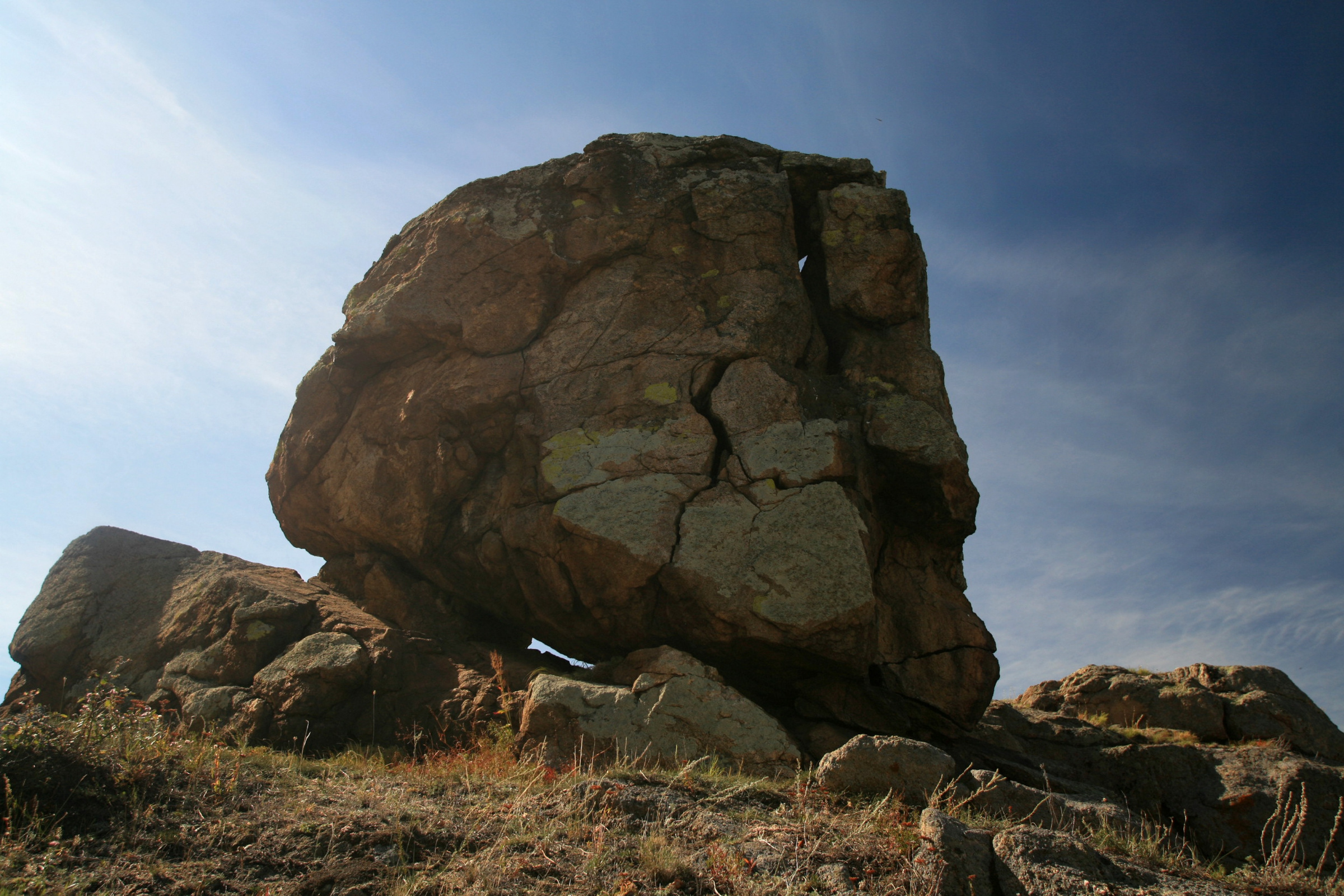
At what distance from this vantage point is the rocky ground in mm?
3830

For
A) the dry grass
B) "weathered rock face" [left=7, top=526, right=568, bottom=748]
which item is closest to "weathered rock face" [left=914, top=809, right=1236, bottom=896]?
the dry grass

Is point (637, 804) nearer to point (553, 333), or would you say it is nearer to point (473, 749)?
point (473, 749)

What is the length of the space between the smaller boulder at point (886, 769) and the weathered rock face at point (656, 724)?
1130 mm

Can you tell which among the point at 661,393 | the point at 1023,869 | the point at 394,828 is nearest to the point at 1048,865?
the point at 1023,869

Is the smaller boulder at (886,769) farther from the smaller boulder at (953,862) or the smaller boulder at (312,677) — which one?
the smaller boulder at (312,677)

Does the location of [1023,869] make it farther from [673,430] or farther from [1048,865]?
[673,430]

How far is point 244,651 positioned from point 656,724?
15.0 feet

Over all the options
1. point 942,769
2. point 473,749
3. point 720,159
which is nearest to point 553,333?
point 720,159

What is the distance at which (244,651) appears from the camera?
27.4ft

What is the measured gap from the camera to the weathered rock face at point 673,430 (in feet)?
25.6

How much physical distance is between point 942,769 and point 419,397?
22.1ft

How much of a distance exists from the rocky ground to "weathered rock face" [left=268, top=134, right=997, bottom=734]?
2.45 meters

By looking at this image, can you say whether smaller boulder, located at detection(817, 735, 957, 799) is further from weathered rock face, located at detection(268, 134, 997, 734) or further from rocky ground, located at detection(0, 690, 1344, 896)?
weathered rock face, located at detection(268, 134, 997, 734)

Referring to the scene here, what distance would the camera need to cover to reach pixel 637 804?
15.8 feet
